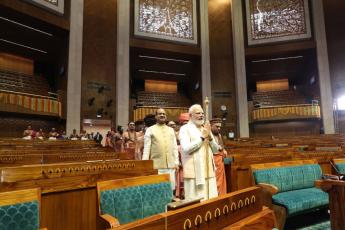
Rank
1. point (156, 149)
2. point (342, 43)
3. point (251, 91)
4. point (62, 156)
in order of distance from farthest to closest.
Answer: point (251, 91)
point (342, 43)
point (62, 156)
point (156, 149)

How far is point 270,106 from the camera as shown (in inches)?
631

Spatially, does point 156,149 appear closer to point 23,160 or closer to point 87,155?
point 87,155

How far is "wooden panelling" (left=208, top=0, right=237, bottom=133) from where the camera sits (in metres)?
16.1

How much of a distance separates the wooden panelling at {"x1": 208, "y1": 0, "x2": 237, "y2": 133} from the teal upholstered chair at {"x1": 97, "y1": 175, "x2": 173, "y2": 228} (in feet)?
46.3

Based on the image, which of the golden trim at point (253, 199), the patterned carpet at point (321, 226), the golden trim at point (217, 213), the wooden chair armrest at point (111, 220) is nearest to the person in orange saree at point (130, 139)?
the patterned carpet at point (321, 226)

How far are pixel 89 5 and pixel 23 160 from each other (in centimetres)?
1210

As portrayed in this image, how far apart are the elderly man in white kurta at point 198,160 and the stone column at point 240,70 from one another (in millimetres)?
13715

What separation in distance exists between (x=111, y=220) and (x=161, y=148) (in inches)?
74.8

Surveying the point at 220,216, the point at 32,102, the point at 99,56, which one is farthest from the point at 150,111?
the point at 220,216

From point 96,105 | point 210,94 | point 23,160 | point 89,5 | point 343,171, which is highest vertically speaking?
point 89,5

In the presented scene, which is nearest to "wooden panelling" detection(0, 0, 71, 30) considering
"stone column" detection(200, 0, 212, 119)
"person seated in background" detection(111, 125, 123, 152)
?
"person seated in background" detection(111, 125, 123, 152)

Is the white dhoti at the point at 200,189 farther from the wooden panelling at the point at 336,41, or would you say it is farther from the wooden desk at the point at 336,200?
the wooden panelling at the point at 336,41

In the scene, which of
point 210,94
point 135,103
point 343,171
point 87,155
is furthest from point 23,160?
point 210,94

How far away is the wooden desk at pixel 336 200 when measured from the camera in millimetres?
2293
